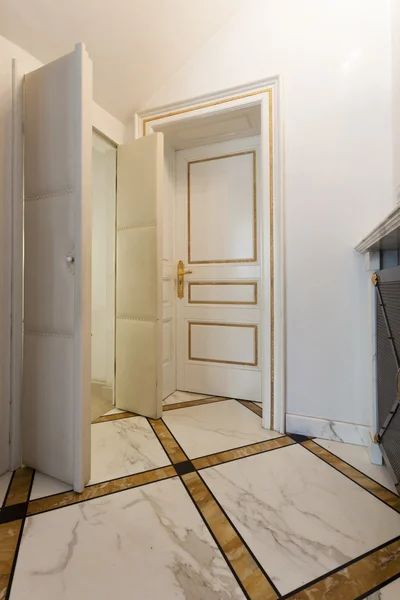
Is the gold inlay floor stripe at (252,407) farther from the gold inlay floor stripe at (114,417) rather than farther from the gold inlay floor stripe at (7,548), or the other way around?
the gold inlay floor stripe at (7,548)

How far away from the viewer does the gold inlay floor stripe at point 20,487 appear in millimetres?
1209

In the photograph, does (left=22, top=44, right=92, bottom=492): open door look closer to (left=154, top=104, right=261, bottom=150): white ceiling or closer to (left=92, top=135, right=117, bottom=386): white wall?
(left=92, top=135, right=117, bottom=386): white wall

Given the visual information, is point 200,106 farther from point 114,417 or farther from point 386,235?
point 114,417

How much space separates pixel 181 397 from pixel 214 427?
2.02ft

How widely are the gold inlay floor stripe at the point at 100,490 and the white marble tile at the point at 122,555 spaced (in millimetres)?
37

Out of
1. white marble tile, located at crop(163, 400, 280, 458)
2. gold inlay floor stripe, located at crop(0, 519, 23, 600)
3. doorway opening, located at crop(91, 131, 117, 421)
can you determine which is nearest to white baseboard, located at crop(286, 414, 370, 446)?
white marble tile, located at crop(163, 400, 280, 458)

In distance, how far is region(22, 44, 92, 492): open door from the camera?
1.26 m

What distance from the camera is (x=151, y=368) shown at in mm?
2037

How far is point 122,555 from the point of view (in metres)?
0.96

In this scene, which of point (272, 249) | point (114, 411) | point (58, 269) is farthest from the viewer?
point (114, 411)

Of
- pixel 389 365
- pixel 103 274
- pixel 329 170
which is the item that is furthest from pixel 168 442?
pixel 329 170

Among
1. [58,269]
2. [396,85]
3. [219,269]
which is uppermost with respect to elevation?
[396,85]

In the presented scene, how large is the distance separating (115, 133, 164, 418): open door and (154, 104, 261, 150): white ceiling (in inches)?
12.7

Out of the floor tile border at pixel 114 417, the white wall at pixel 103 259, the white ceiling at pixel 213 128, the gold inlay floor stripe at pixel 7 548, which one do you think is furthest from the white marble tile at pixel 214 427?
the white ceiling at pixel 213 128
